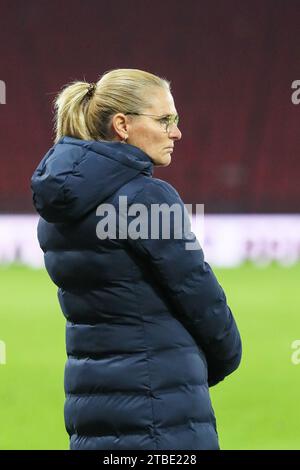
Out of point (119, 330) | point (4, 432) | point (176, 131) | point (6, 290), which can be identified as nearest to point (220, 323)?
point (119, 330)

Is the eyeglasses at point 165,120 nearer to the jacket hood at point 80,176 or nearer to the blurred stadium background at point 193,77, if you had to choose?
the jacket hood at point 80,176

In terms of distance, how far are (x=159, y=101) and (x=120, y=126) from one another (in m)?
0.10

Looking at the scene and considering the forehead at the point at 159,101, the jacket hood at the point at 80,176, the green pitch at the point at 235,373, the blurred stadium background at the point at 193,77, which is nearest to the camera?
the jacket hood at the point at 80,176

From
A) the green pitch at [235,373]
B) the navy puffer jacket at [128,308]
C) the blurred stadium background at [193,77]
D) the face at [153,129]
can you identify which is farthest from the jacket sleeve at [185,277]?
the blurred stadium background at [193,77]

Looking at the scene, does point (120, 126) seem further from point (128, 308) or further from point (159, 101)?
point (128, 308)

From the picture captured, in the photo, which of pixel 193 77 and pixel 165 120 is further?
pixel 193 77

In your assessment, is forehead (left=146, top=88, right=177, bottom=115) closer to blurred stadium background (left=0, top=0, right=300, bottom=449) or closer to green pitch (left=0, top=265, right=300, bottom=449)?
green pitch (left=0, top=265, right=300, bottom=449)

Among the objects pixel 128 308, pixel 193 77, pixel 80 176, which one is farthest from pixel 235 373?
pixel 193 77

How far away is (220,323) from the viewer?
196 centimetres

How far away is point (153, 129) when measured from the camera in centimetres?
199

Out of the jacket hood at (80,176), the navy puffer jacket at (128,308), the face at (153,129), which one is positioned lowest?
the navy puffer jacket at (128,308)

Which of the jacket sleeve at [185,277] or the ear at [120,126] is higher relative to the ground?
the ear at [120,126]

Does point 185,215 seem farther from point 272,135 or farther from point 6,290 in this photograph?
point 272,135

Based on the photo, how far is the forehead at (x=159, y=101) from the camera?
198cm
